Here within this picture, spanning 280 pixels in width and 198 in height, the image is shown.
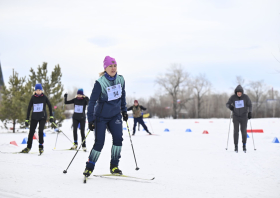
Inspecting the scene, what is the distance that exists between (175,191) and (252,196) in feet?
3.37

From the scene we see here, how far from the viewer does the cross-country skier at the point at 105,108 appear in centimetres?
506

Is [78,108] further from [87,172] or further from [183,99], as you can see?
[183,99]

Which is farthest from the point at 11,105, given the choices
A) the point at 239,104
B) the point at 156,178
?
the point at 156,178

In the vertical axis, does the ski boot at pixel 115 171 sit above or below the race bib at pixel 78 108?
below

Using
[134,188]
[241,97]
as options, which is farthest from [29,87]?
[134,188]

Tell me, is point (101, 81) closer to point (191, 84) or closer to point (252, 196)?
point (252, 196)

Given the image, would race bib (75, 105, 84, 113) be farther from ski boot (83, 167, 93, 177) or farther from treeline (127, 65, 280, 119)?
treeline (127, 65, 280, 119)

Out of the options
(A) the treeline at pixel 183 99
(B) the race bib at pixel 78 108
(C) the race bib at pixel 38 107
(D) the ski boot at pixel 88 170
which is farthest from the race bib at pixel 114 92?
(A) the treeline at pixel 183 99

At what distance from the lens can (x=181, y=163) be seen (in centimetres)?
703

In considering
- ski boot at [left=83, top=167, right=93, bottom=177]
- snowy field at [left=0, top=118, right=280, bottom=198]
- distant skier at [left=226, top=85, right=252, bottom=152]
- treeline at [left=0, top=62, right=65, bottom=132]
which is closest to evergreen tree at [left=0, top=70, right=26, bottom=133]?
treeline at [left=0, top=62, right=65, bottom=132]

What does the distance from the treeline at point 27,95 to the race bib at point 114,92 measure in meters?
13.0

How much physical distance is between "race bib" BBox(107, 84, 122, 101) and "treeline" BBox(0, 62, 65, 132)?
13.0 metres

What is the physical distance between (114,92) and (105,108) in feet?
1.01

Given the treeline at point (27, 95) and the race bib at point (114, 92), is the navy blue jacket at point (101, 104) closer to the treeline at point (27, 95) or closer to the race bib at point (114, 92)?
the race bib at point (114, 92)
